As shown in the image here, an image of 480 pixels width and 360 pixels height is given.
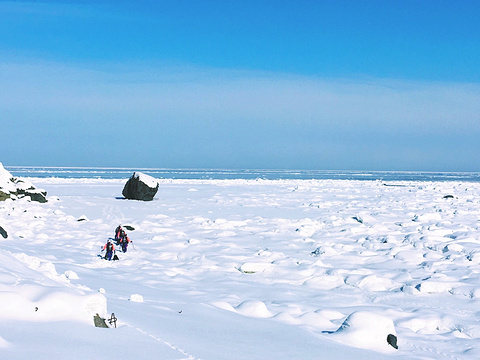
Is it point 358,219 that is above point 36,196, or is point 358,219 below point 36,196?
below

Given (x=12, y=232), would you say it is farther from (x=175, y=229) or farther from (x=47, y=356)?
Result: (x=47, y=356)

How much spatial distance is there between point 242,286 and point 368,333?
2.99 m

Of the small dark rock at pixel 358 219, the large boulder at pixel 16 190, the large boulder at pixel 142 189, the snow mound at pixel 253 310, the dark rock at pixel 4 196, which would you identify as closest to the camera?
the snow mound at pixel 253 310

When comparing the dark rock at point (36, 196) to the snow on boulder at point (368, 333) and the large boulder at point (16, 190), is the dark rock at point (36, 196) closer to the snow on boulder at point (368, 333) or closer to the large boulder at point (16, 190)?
the large boulder at point (16, 190)

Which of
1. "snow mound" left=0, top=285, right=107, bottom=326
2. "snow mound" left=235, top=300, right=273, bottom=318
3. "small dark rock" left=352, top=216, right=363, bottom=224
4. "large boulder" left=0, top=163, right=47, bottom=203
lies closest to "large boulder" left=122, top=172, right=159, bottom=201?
"large boulder" left=0, top=163, right=47, bottom=203

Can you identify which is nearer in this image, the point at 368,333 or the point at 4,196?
the point at 368,333

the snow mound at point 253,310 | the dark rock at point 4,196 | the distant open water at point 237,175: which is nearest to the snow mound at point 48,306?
the snow mound at point 253,310

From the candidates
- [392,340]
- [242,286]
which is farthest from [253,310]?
[242,286]

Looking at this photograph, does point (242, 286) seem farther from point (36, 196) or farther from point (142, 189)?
point (142, 189)

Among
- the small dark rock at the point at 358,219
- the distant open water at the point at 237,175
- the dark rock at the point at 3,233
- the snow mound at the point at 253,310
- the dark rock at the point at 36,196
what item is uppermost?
the distant open water at the point at 237,175

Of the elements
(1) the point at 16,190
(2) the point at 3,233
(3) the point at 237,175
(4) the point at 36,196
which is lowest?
(2) the point at 3,233

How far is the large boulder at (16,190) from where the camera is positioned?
645 inches

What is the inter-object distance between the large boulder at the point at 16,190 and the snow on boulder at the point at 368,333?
15.1m

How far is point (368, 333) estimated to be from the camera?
4523 mm
